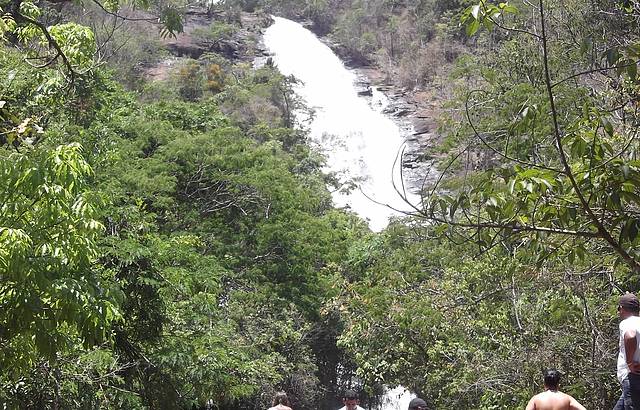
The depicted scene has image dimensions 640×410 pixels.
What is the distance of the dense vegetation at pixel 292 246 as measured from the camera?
372 cm

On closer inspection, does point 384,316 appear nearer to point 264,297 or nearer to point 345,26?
point 264,297

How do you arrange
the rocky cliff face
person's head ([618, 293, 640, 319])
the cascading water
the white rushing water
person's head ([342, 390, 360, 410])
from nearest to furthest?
person's head ([618, 293, 640, 319]), person's head ([342, 390, 360, 410]), the cascading water, the white rushing water, the rocky cliff face

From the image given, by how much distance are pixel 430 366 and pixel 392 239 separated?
7.21 m

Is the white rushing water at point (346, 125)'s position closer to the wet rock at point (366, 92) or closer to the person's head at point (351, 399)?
the wet rock at point (366, 92)

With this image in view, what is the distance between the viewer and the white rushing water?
34.6 metres

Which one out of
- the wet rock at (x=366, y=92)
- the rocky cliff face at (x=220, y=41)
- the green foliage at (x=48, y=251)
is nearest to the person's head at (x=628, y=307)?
the green foliage at (x=48, y=251)

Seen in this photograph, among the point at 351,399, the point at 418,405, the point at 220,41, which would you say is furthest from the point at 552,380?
the point at 220,41

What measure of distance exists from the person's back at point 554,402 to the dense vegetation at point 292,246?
110 cm

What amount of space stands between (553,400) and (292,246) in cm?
1452

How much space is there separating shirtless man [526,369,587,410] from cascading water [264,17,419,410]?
64.2 feet

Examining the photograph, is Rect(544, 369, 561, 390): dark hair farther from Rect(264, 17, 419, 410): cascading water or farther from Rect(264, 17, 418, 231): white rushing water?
Rect(264, 17, 418, 231): white rushing water

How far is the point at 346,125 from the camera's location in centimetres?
4181

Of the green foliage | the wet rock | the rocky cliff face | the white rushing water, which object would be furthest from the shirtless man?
the rocky cliff face

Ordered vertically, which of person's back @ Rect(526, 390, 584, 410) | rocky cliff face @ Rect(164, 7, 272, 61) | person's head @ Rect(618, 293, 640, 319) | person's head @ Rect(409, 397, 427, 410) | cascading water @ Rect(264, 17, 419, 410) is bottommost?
person's head @ Rect(409, 397, 427, 410)
